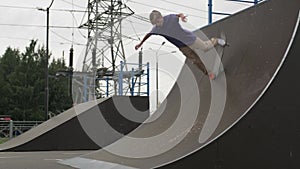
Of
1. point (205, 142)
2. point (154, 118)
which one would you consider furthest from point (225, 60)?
point (154, 118)

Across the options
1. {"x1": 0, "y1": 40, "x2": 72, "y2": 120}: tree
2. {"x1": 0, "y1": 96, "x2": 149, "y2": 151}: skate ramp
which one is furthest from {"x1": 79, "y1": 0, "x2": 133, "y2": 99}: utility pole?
{"x1": 0, "y1": 40, "x2": 72, "y2": 120}: tree

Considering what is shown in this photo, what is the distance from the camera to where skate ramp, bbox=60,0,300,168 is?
6.22 m

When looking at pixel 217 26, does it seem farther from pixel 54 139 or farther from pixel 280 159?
pixel 54 139

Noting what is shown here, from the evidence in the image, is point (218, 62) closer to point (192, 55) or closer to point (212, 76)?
point (212, 76)

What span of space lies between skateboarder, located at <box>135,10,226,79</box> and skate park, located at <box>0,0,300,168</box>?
50 centimetres

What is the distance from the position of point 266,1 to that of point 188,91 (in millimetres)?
2858

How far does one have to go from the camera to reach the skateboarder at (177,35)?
7.14 m

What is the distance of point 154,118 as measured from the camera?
1046cm

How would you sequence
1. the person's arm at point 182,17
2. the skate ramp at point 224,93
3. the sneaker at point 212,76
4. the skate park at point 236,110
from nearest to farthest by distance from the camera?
the skate park at point 236,110, the skate ramp at point 224,93, the person's arm at point 182,17, the sneaker at point 212,76

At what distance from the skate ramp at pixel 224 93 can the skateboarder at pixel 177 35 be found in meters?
0.50

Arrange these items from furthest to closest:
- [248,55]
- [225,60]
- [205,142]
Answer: [225,60] < [248,55] < [205,142]

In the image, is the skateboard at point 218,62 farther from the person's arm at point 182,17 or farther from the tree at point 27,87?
the tree at point 27,87

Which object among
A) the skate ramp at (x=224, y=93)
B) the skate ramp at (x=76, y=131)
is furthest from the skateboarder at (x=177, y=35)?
the skate ramp at (x=76, y=131)

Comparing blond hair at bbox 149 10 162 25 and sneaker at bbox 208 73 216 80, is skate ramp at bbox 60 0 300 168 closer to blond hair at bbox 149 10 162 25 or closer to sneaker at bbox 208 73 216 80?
sneaker at bbox 208 73 216 80
